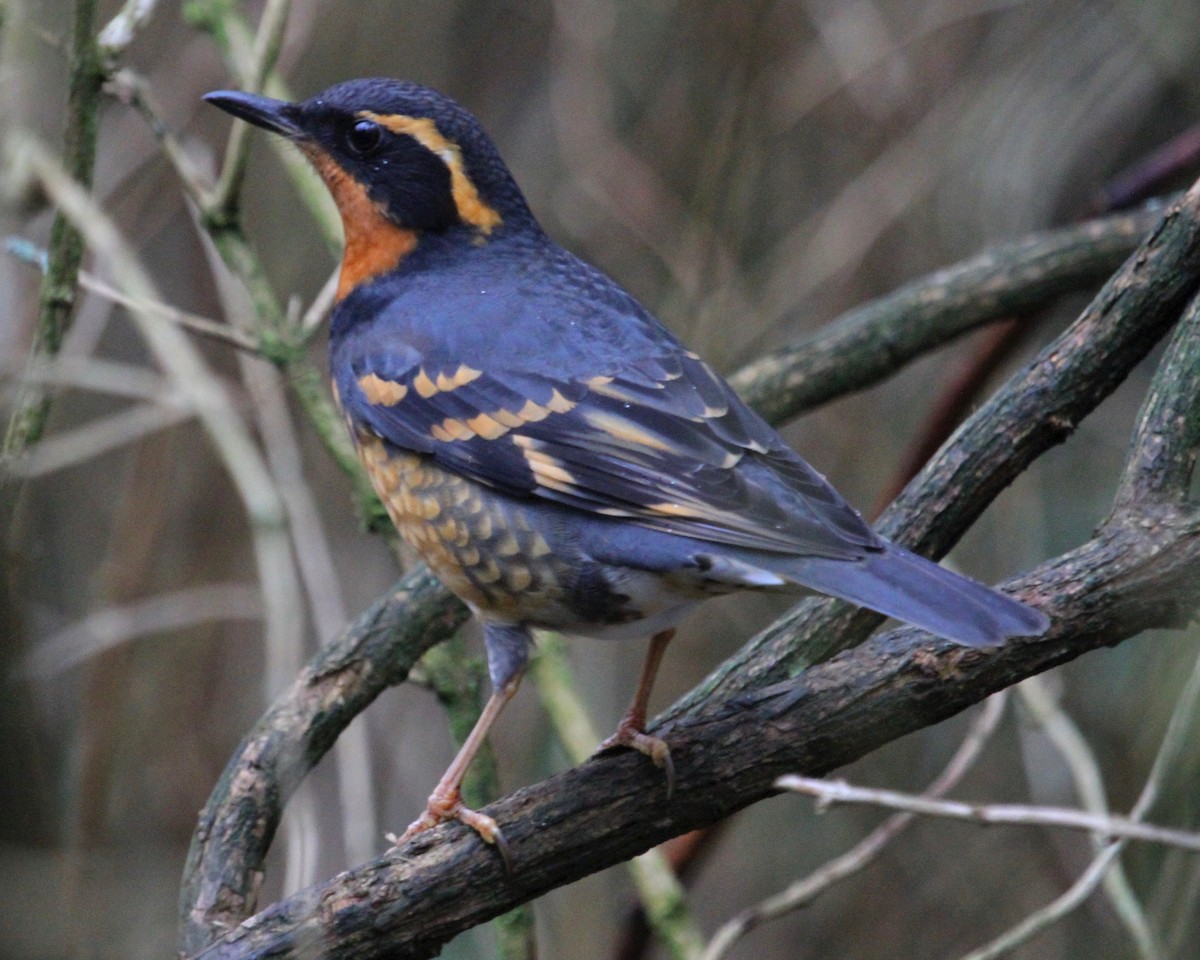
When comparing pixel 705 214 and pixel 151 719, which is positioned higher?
pixel 705 214

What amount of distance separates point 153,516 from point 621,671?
2764 millimetres

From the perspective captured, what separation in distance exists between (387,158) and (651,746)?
205cm

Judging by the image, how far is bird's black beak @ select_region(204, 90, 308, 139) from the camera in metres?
4.29

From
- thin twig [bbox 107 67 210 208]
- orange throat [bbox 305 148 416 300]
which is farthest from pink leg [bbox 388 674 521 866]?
thin twig [bbox 107 67 210 208]

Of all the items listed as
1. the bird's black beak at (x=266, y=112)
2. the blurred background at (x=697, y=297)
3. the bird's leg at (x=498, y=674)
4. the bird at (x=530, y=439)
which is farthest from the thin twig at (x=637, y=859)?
the blurred background at (x=697, y=297)

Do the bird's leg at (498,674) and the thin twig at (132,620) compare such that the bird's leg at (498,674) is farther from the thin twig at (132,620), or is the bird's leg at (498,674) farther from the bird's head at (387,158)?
the thin twig at (132,620)

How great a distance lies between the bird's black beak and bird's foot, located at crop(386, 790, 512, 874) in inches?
81.8

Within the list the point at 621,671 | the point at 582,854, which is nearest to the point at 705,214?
the point at 621,671

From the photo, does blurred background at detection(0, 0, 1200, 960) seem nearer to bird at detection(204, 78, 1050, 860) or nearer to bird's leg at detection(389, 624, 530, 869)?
bird at detection(204, 78, 1050, 860)

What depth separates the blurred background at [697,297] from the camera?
6.92 metres

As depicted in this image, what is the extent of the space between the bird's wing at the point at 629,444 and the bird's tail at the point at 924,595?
5cm

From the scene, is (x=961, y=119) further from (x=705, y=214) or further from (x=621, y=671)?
(x=621, y=671)

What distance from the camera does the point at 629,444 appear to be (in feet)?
11.2

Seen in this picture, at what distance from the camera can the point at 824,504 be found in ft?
10.5
